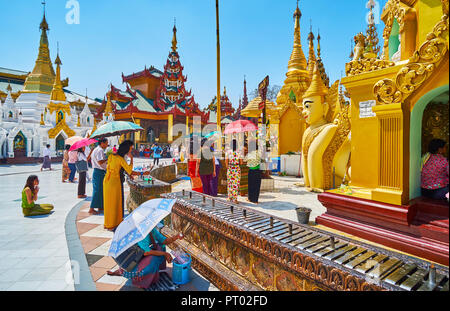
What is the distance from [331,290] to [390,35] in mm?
4189

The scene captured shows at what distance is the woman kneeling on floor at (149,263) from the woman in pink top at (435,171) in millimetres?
2989

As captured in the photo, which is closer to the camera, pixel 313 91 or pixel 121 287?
pixel 121 287

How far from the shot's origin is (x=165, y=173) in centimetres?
1047

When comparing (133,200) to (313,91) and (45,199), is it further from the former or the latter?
(313,91)

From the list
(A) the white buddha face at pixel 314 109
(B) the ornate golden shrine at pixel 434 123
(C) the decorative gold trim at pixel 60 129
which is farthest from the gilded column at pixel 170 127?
(B) the ornate golden shrine at pixel 434 123

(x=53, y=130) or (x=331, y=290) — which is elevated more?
(x=53, y=130)

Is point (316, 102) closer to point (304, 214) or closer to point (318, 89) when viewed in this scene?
point (318, 89)

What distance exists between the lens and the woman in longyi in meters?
4.94

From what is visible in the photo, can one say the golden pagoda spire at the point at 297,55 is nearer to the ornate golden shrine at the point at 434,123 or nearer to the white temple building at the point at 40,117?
the ornate golden shrine at the point at 434,123

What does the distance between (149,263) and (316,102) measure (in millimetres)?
6929

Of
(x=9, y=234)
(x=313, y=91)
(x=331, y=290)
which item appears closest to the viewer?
(x=331, y=290)

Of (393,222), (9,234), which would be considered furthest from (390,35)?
(9,234)

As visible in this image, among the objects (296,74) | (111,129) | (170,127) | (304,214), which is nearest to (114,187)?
(111,129)
